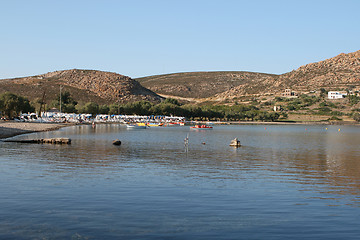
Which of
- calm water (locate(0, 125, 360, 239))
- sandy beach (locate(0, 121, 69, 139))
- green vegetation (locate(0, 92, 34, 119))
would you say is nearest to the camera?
calm water (locate(0, 125, 360, 239))

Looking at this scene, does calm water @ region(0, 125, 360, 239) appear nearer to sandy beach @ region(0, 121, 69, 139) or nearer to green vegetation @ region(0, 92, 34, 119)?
sandy beach @ region(0, 121, 69, 139)

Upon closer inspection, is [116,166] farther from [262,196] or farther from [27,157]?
[262,196]

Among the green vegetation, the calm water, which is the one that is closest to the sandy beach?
the green vegetation

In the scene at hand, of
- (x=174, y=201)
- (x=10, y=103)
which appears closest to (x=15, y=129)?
(x=10, y=103)

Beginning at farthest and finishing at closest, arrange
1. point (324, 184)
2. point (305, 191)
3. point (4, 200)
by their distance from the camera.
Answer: point (324, 184), point (305, 191), point (4, 200)

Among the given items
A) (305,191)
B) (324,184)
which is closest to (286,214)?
(305,191)

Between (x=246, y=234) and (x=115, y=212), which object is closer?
(x=246, y=234)

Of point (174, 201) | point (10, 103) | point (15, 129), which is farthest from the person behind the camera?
point (10, 103)

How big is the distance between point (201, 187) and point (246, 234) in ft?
34.7

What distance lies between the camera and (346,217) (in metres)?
20.1

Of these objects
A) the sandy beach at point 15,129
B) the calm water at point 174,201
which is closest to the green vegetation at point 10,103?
the sandy beach at point 15,129

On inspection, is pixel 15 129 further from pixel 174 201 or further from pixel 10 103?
pixel 174 201

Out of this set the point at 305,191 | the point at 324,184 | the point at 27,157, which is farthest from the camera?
the point at 27,157

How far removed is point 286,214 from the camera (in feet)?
67.5
